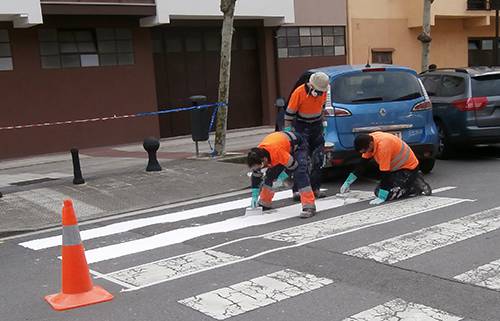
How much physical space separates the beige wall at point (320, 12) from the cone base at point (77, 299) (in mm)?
15724

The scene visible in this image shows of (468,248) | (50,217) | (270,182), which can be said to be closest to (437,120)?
(270,182)

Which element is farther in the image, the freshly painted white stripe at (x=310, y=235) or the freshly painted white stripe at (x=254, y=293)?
the freshly painted white stripe at (x=310, y=235)

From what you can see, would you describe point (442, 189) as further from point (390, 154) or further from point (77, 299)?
point (77, 299)

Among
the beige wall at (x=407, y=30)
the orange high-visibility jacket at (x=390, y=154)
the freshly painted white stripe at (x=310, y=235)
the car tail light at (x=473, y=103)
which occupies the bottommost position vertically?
the freshly painted white stripe at (x=310, y=235)

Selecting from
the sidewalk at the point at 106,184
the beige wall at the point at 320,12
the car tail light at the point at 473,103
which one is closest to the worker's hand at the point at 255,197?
the sidewalk at the point at 106,184

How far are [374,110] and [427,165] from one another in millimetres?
1671

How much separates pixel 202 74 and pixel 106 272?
507 inches

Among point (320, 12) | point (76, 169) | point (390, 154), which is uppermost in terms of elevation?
point (320, 12)

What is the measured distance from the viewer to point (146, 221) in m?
7.88

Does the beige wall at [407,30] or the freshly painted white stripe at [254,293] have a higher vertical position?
the beige wall at [407,30]

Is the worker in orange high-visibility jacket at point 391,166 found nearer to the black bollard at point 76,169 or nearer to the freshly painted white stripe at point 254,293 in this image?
the freshly painted white stripe at point 254,293

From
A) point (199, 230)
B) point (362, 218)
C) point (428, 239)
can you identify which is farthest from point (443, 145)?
point (199, 230)

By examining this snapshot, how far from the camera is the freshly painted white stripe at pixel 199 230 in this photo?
255 inches

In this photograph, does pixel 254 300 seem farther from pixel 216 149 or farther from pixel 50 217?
pixel 216 149
